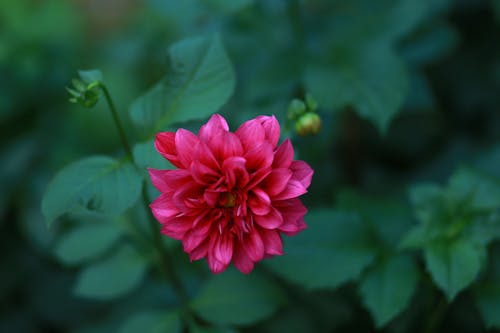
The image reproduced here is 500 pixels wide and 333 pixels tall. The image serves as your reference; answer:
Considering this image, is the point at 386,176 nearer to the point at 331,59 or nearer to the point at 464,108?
the point at 464,108

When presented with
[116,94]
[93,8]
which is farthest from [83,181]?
[93,8]

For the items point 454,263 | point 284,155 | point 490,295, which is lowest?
point 490,295

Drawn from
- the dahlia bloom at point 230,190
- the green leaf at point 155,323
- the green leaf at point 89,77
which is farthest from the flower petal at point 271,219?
the green leaf at point 155,323

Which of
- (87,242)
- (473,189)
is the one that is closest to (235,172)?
(473,189)

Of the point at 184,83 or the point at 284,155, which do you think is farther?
the point at 184,83

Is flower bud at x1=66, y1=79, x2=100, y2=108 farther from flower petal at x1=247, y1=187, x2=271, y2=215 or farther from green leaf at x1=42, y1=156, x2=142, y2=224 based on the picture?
flower petal at x1=247, y1=187, x2=271, y2=215

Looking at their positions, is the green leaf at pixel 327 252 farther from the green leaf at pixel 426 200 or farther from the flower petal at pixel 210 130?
the flower petal at pixel 210 130

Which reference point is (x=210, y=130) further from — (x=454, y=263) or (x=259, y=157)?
(x=454, y=263)
